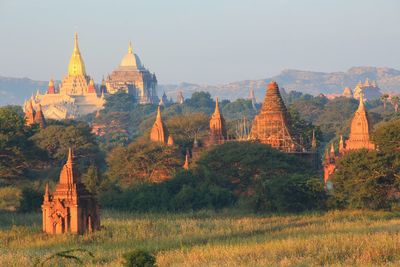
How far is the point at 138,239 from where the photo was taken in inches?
1443

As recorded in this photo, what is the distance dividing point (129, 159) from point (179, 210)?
16175 millimetres

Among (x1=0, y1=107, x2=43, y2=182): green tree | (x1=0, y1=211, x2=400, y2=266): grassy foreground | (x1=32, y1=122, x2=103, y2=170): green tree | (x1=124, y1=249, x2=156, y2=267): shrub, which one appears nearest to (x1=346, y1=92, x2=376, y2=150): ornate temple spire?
(x1=32, y1=122, x2=103, y2=170): green tree

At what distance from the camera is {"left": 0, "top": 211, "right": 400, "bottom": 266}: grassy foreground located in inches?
1196

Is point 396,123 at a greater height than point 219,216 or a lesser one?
greater

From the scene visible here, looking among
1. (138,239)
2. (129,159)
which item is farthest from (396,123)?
(138,239)

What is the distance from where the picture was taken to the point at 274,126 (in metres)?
71.4

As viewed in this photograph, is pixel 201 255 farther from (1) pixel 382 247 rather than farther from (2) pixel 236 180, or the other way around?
(2) pixel 236 180

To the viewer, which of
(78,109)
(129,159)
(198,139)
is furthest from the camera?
(78,109)

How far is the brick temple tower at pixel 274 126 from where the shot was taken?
6988cm

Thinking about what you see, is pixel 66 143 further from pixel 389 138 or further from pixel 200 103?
pixel 200 103

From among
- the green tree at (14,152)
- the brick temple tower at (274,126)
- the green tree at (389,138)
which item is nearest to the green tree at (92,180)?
the green tree at (14,152)

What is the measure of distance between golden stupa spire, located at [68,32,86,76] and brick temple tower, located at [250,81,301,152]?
106m

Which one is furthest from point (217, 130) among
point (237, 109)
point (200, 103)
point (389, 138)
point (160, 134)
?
point (200, 103)

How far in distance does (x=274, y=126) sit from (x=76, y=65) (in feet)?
403
